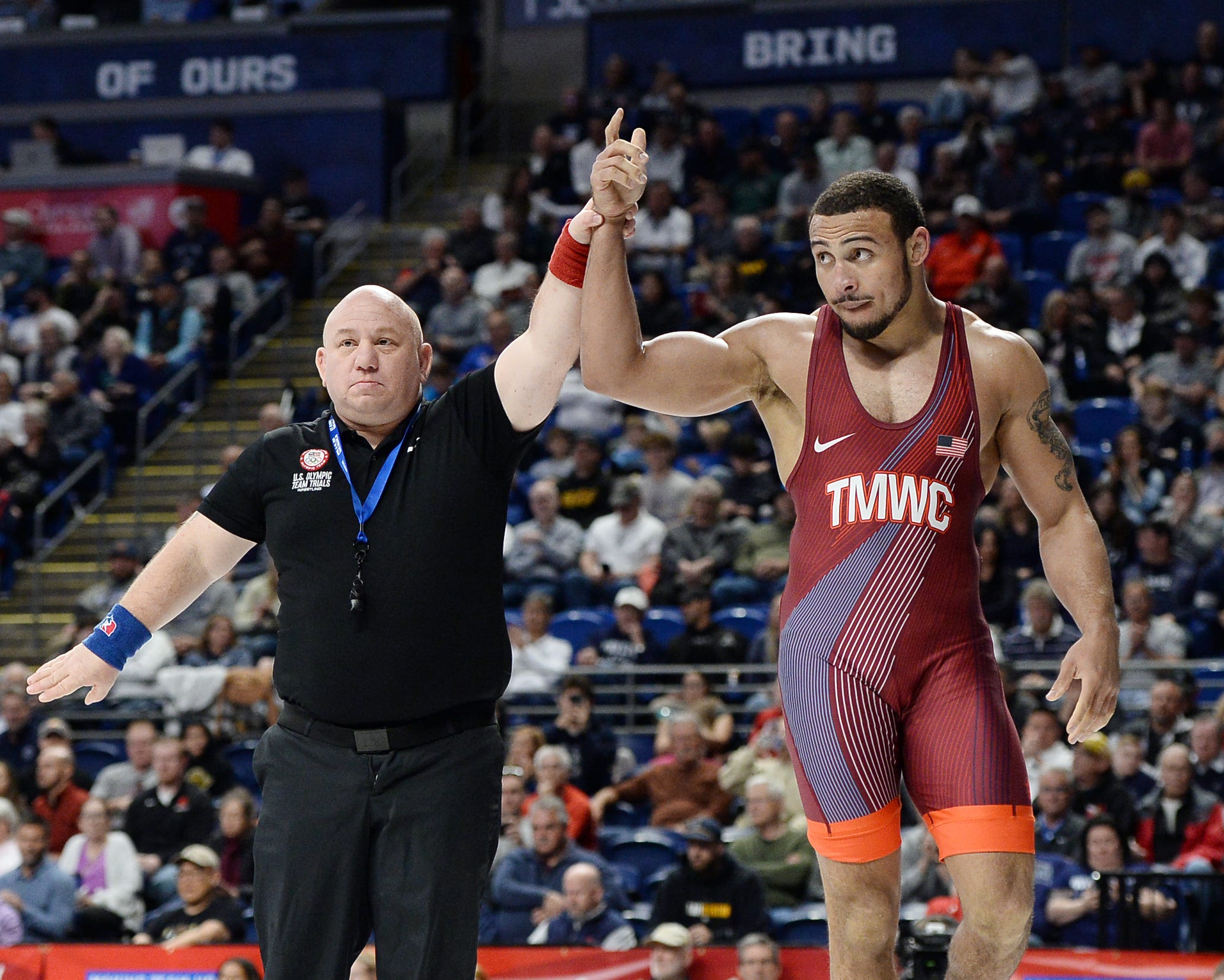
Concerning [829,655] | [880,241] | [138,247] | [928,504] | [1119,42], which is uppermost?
[1119,42]

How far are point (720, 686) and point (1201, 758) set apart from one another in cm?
300

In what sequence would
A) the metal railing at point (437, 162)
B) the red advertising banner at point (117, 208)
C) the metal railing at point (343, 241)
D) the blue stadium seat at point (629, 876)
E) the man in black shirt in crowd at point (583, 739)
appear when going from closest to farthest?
1. the blue stadium seat at point (629, 876)
2. the man in black shirt in crowd at point (583, 739)
3. the red advertising banner at point (117, 208)
4. the metal railing at point (343, 241)
5. the metal railing at point (437, 162)

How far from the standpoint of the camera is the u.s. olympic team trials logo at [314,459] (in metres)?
3.98

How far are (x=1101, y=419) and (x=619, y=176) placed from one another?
27.8 ft

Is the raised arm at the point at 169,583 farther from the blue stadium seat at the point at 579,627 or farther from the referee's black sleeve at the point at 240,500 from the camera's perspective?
the blue stadium seat at the point at 579,627

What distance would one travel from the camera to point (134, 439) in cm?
1555

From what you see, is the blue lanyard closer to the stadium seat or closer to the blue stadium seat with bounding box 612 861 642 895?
the blue stadium seat with bounding box 612 861 642 895

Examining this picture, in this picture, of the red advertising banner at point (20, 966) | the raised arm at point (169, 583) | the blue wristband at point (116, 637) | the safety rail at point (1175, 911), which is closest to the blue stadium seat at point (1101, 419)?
the safety rail at point (1175, 911)

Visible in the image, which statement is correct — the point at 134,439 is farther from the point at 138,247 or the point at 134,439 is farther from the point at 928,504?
the point at 928,504

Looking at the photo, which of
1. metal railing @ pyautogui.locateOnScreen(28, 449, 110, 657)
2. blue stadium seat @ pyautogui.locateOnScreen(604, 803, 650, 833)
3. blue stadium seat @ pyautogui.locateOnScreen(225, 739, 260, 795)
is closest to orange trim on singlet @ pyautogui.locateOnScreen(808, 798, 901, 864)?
blue stadium seat @ pyautogui.locateOnScreen(604, 803, 650, 833)

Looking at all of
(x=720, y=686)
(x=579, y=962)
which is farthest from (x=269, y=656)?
(x=579, y=962)

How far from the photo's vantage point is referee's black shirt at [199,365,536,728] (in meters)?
3.84

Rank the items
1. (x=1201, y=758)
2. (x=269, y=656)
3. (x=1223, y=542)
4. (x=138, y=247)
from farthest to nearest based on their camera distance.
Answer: (x=138, y=247), (x=269, y=656), (x=1223, y=542), (x=1201, y=758)

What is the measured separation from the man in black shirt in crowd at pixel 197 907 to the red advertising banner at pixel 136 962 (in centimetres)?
79
